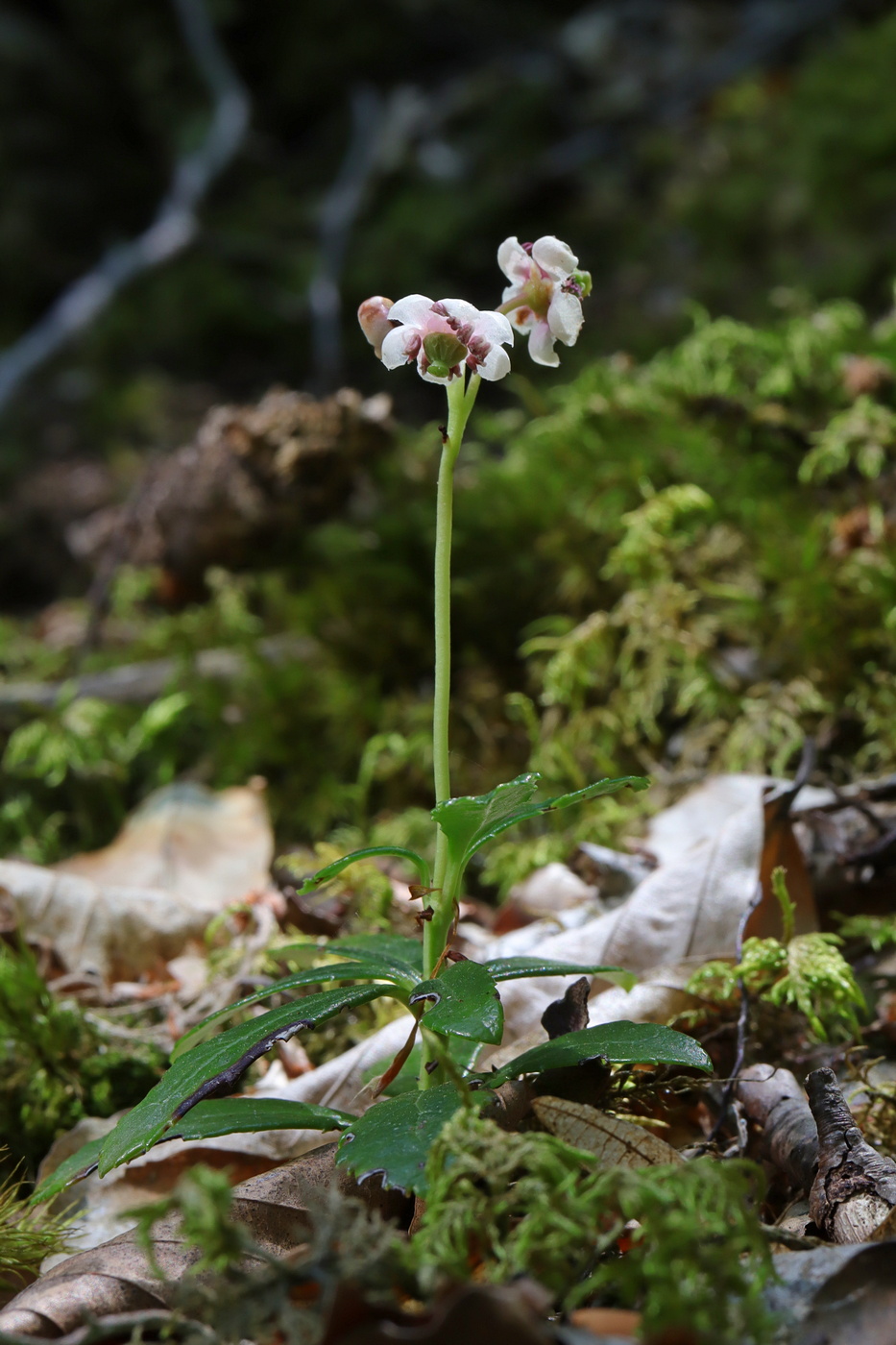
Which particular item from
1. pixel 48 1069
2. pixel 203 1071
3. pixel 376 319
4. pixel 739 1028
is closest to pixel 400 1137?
pixel 203 1071

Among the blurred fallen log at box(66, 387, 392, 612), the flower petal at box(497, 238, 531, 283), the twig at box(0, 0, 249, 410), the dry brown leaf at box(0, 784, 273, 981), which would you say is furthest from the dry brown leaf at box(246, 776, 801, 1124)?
the twig at box(0, 0, 249, 410)

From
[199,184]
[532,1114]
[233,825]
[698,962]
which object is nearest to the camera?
[532,1114]

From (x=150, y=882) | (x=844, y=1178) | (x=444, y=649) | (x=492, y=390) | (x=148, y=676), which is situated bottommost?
(x=844, y=1178)

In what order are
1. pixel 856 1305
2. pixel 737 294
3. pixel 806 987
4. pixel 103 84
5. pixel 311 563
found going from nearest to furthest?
pixel 856 1305
pixel 806 987
pixel 311 563
pixel 737 294
pixel 103 84

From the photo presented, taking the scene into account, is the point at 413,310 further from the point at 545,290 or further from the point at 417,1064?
the point at 417,1064

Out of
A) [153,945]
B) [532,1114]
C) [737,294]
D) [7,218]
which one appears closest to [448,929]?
[532,1114]

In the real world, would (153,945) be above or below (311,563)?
below

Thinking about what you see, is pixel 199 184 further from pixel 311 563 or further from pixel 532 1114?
pixel 532 1114

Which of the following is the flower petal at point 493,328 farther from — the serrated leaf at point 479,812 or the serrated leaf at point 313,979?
the serrated leaf at point 313,979
